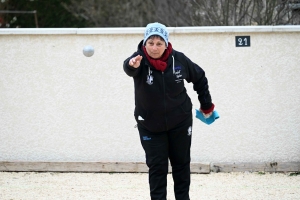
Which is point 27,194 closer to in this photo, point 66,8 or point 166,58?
point 166,58

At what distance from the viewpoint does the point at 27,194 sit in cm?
622

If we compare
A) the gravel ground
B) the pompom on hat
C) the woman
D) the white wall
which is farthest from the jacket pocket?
the white wall

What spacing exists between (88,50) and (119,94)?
61 centimetres

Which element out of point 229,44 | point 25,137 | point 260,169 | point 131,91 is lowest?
point 260,169

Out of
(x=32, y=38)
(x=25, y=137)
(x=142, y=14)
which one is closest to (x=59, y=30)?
(x=32, y=38)

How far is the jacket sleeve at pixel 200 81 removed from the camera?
16.0 feet

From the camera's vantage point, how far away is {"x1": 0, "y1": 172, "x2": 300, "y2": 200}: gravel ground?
6.09 meters

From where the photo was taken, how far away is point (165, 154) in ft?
15.7

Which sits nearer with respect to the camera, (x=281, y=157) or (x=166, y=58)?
(x=166, y=58)

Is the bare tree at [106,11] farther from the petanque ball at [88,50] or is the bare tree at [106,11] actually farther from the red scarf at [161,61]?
the red scarf at [161,61]

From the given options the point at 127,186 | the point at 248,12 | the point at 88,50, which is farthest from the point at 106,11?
the point at 127,186

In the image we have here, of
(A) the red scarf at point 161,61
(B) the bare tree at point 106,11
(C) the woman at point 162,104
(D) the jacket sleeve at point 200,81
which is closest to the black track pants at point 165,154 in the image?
(C) the woman at point 162,104

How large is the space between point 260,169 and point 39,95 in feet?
8.76

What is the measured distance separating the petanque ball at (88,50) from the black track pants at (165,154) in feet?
8.46
